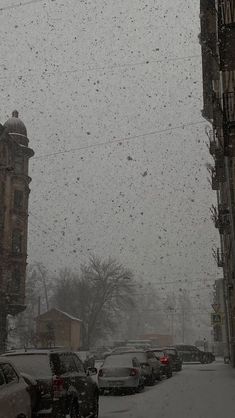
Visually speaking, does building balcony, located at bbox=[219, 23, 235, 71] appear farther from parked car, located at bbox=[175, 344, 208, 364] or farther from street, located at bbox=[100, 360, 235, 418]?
parked car, located at bbox=[175, 344, 208, 364]

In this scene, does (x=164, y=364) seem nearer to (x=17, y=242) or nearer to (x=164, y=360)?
(x=164, y=360)

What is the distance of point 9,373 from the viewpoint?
6641 mm

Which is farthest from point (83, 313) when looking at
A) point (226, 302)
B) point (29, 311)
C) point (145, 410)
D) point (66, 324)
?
point (145, 410)

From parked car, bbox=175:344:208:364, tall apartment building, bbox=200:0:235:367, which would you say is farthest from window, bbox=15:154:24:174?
parked car, bbox=175:344:208:364

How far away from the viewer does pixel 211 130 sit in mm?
29391

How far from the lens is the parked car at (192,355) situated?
38.4 metres

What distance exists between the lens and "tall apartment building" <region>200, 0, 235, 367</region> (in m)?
12.5

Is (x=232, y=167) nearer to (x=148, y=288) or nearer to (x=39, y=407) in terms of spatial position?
(x=39, y=407)

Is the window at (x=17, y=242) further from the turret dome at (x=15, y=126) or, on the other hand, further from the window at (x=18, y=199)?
the turret dome at (x=15, y=126)

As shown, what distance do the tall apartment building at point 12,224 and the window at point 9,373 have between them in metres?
33.4

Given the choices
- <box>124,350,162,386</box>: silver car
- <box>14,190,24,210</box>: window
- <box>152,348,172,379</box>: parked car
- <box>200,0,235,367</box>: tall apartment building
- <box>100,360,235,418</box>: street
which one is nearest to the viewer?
<box>100,360,235,418</box>: street

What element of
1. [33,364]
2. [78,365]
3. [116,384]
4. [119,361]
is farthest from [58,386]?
[119,361]

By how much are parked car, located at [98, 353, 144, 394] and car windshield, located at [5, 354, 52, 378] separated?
23.9ft

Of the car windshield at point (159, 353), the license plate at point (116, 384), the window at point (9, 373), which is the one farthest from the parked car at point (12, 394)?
the car windshield at point (159, 353)
